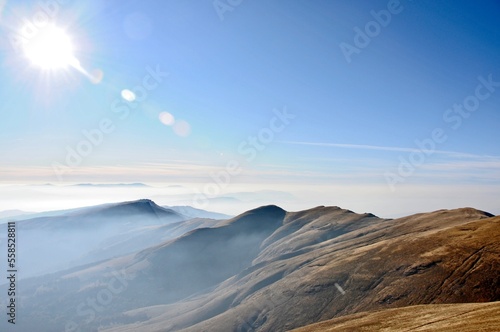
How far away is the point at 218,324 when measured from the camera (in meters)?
137

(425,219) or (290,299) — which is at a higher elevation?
(425,219)

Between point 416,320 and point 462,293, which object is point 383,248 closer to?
point 462,293

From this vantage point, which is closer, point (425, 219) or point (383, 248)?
point (383, 248)

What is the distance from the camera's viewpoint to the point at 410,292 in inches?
3873

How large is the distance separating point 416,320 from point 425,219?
14667 cm

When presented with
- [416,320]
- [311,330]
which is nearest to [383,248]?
[311,330]

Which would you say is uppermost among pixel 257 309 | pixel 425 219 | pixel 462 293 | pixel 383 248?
pixel 425 219

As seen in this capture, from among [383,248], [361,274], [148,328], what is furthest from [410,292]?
[148,328]

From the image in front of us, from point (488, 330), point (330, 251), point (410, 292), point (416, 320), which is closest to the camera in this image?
point (488, 330)

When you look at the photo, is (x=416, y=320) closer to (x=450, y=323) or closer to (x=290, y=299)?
(x=450, y=323)

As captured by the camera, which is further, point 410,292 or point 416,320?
point 410,292

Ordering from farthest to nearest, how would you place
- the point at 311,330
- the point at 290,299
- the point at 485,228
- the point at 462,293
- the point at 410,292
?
the point at 290,299, the point at 485,228, the point at 410,292, the point at 462,293, the point at 311,330

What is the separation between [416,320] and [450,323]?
10291mm

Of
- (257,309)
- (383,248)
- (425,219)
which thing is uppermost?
(425,219)
